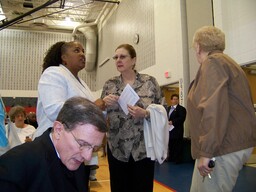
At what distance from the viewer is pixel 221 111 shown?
1.44 meters

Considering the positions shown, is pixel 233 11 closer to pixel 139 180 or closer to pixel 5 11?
pixel 139 180

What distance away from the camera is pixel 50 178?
86 centimetres

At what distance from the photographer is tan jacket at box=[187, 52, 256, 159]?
1.42 meters

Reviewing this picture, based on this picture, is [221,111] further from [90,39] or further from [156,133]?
[90,39]

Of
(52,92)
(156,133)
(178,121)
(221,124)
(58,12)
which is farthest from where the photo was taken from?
(58,12)

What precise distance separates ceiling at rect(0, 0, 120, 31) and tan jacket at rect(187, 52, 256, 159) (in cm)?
829

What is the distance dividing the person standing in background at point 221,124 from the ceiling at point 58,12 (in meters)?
8.30

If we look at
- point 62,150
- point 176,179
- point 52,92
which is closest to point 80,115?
point 62,150

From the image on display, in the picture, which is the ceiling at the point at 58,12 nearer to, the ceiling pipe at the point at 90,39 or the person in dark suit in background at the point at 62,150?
the ceiling pipe at the point at 90,39

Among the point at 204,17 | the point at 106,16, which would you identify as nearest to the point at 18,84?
the point at 106,16

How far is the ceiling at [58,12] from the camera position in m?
9.75

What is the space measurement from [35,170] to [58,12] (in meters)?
10.0

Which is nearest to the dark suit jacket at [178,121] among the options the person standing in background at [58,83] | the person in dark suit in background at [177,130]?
the person in dark suit in background at [177,130]

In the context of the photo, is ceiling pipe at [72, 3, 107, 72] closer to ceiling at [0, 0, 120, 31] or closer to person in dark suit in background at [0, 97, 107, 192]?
ceiling at [0, 0, 120, 31]
